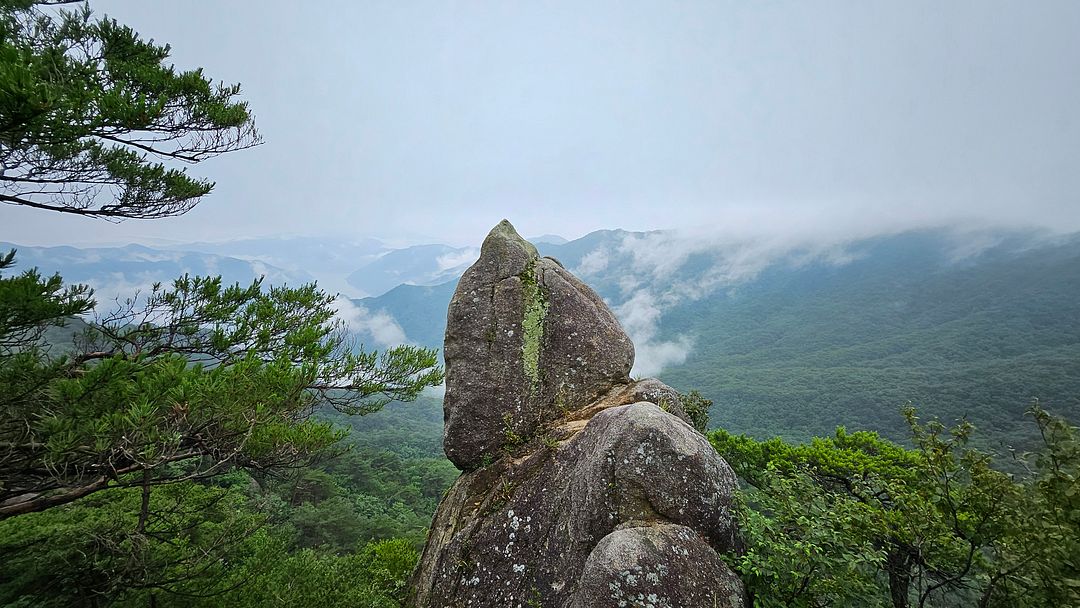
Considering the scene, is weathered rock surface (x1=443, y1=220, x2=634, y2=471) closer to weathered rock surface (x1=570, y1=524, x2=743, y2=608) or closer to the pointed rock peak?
the pointed rock peak

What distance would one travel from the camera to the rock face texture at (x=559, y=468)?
6488 millimetres

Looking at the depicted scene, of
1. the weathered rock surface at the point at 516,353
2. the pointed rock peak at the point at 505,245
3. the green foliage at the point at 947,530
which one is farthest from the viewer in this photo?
the pointed rock peak at the point at 505,245

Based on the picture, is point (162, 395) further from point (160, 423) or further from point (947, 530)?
point (947, 530)

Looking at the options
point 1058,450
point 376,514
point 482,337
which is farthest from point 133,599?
point 376,514

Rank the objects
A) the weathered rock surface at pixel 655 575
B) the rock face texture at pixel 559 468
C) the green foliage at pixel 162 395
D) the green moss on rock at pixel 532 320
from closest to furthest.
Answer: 1. the green foliage at pixel 162 395
2. the weathered rock surface at pixel 655 575
3. the rock face texture at pixel 559 468
4. the green moss on rock at pixel 532 320

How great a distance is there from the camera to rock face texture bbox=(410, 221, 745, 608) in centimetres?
649

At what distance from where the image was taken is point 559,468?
923 centimetres

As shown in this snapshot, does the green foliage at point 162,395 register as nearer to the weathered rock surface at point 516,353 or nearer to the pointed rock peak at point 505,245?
the weathered rock surface at point 516,353

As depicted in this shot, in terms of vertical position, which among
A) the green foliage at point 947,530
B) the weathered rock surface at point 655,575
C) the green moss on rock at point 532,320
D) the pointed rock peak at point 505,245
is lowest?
the weathered rock surface at point 655,575

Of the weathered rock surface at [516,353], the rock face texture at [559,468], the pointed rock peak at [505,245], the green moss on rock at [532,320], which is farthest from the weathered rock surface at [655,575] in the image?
the pointed rock peak at [505,245]

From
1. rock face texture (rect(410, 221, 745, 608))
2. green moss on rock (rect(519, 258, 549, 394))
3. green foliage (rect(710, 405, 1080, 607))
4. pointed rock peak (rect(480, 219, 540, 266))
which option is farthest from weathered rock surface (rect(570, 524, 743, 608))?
pointed rock peak (rect(480, 219, 540, 266))

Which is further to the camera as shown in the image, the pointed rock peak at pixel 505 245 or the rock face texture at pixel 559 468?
the pointed rock peak at pixel 505 245

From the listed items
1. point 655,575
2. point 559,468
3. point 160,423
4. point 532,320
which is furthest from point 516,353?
point 160,423

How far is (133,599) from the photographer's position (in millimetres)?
8992
